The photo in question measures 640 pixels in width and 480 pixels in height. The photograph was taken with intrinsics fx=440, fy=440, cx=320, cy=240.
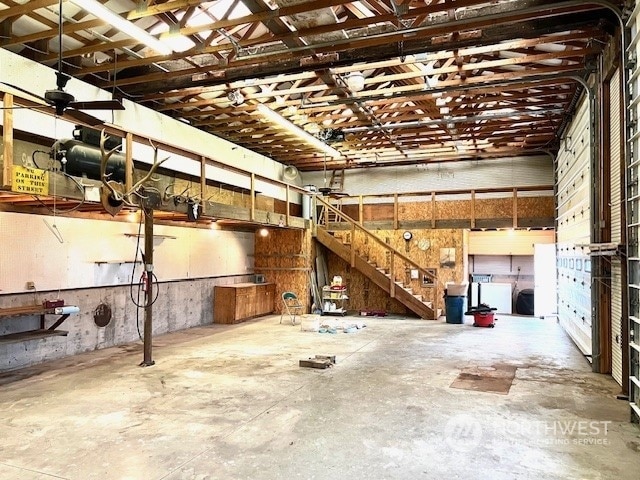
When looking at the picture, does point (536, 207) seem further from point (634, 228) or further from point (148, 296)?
point (148, 296)

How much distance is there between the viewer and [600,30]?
5574 mm

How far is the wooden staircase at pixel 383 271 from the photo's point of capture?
11039 mm

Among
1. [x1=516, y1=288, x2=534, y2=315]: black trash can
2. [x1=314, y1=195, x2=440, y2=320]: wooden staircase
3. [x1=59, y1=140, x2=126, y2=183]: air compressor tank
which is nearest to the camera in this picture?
[x1=59, y1=140, x2=126, y2=183]: air compressor tank

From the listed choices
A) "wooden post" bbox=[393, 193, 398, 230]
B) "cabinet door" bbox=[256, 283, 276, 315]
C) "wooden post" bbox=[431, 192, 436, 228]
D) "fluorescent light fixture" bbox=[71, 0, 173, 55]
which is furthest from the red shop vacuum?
"fluorescent light fixture" bbox=[71, 0, 173, 55]

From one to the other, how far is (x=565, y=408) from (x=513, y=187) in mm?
7852

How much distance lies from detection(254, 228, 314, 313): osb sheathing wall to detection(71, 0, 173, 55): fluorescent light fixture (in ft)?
20.8

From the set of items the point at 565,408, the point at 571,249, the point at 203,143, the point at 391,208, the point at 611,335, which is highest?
the point at 203,143

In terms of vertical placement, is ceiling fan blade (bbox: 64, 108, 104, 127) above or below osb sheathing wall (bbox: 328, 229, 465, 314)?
above

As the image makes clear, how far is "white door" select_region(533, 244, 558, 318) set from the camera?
11.3 m

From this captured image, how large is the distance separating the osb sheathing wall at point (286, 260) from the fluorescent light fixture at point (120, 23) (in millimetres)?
6350

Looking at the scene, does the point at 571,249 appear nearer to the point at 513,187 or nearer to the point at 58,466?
the point at 513,187

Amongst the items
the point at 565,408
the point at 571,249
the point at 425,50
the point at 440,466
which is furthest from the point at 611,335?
the point at 425,50

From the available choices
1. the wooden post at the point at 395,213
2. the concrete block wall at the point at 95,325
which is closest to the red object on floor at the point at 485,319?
the wooden post at the point at 395,213

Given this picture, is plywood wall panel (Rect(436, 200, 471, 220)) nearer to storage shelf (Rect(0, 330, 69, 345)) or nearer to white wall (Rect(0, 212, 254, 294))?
white wall (Rect(0, 212, 254, 294))
